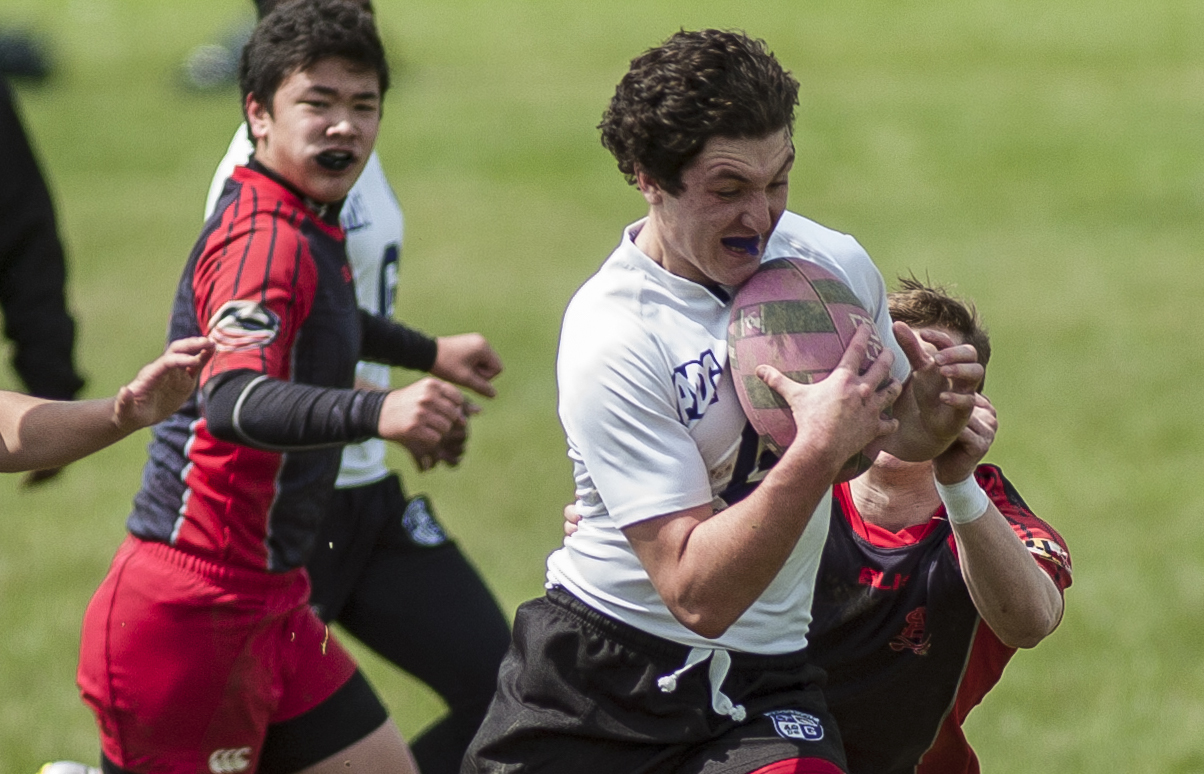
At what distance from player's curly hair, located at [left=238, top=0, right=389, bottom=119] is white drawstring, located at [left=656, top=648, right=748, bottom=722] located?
2034 millimetres

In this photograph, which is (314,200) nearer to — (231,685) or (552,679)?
(231,685)

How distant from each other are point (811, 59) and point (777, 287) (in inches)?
1160

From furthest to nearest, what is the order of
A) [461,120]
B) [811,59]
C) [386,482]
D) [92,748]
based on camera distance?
[811,59] → [461,120] → [92,748] → [386,482]

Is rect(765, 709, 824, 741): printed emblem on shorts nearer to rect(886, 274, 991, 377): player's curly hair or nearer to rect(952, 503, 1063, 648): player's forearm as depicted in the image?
rect(952, 503, 1063, 648): player's forearm

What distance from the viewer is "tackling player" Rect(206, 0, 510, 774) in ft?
16.8

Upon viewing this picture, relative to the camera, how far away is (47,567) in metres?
9.09

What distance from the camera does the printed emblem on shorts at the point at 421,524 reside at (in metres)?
5.33

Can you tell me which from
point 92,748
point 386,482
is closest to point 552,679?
point 386,482

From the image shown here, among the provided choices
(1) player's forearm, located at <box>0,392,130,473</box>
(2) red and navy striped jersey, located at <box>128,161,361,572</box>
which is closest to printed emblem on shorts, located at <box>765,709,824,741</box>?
(2) red and navy striped jersey, located at <box>128,161,361,572</box>

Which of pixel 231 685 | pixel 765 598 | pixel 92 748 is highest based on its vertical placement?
pixel 765 598

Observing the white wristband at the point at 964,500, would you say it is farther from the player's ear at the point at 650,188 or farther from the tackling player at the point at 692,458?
the player's ear at the point at 650,188

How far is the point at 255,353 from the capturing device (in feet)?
12.9

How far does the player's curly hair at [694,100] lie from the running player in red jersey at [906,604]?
3.00ft

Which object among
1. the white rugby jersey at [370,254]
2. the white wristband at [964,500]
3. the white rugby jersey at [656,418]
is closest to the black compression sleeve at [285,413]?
the white rugby jersey at [656,418]
